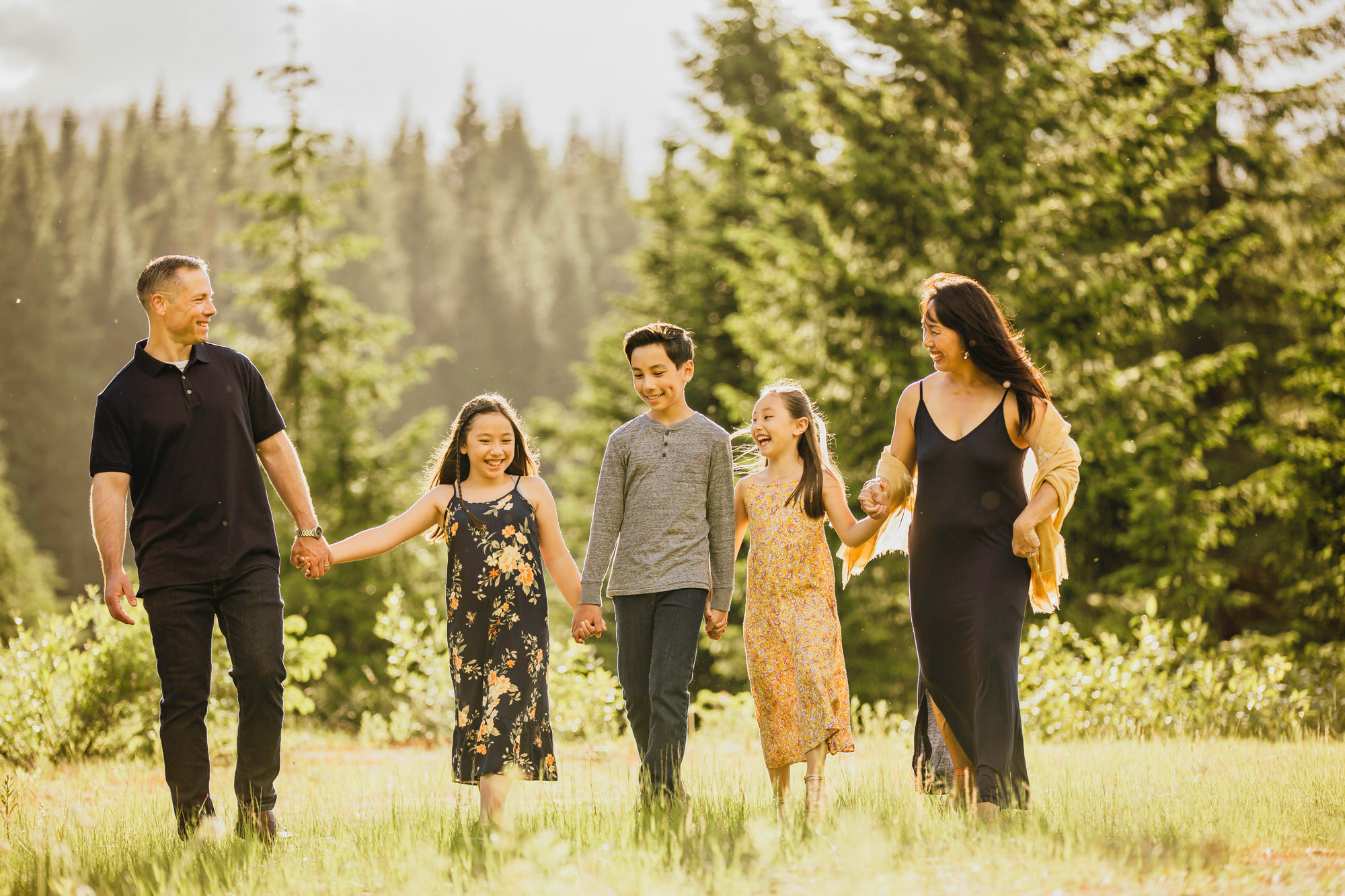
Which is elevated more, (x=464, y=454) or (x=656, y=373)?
(x=656, y=373)

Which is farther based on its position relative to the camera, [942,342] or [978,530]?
[942,342]

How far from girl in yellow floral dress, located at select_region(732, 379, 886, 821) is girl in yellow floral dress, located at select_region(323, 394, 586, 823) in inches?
34.4

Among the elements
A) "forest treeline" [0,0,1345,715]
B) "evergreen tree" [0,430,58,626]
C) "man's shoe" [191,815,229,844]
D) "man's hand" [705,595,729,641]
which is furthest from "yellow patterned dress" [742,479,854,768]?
"evergreen tree" [0,430,58,626]

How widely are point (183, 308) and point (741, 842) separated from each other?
3.10 metres

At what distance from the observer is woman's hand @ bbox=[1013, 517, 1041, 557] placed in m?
4.21

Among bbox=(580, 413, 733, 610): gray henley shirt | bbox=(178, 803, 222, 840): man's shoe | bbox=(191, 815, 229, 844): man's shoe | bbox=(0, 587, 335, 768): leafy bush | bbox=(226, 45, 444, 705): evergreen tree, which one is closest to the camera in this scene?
bbox=(191, 815, 229, 844): man's shoe

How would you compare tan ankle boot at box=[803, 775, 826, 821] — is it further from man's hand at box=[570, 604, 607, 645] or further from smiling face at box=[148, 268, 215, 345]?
smiling face at box=[148, 268, 215, 345]

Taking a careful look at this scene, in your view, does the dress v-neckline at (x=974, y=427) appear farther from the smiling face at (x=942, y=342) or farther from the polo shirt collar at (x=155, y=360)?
the polo shirt collar at (x=155, y=360)

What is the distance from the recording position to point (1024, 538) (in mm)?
4227

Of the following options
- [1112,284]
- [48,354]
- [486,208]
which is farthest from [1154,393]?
[486,208]

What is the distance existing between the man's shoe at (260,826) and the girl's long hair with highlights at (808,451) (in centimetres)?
253

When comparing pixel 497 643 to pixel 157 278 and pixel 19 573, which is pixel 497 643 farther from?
pixel 19 573

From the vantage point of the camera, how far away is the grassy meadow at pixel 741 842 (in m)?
3.36

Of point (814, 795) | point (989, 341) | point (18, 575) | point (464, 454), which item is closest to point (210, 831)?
point (464, 454)
